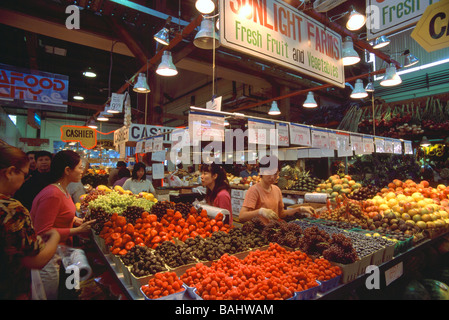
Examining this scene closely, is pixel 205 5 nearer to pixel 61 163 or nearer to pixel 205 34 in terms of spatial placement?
pixel 205 34

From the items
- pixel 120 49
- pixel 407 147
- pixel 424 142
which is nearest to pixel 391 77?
pixel 407 147

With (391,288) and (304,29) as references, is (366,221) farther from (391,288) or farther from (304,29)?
(304,29)

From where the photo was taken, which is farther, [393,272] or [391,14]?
[393,272]

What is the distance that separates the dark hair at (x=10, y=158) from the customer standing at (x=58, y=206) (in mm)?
1017

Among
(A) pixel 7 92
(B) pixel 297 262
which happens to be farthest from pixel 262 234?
(A) pixel 7 92

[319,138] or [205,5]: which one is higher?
[205,5]

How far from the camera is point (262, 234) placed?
2.82 m

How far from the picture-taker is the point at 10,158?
1.62 m

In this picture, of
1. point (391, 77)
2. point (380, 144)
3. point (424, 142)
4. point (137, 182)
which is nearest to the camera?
point (391, 77)

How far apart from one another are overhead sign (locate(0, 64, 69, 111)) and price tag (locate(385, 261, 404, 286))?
7.49 meters

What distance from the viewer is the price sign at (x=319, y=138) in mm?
4371

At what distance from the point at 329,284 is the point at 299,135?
258 cm

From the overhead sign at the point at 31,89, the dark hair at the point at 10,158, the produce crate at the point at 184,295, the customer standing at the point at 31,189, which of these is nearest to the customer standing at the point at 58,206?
the customer standing at the point at 31,189

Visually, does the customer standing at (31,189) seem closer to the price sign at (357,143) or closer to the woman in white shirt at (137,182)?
the woman in white shirt at (137,182)
